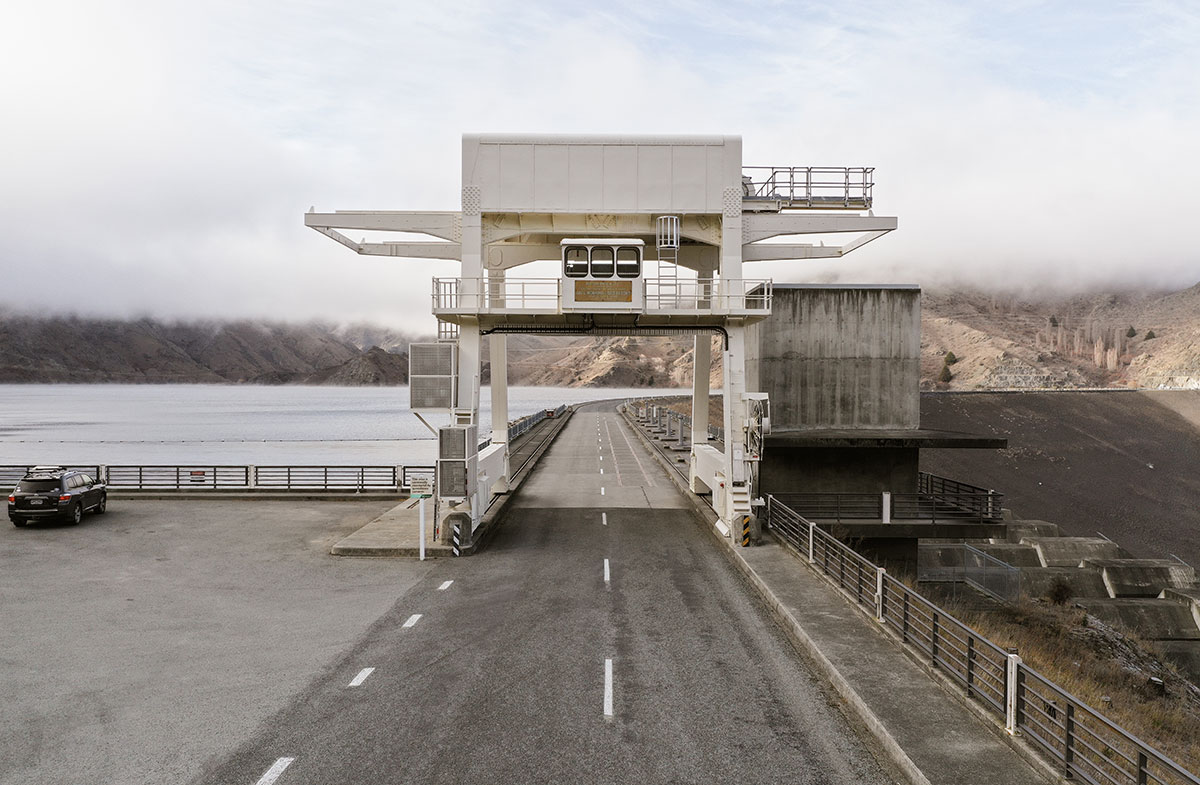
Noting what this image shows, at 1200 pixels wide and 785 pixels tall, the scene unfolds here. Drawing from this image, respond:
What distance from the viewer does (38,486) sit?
24.4m

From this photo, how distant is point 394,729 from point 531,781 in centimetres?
226

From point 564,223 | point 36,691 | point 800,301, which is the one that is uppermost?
point 564,223

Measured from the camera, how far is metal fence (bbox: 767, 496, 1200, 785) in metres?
8.09

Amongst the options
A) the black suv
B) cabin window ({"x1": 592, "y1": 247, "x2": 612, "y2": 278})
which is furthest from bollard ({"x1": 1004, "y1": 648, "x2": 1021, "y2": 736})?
the black suv

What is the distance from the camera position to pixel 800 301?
28.3m

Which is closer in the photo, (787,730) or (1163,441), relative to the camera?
(787,730)

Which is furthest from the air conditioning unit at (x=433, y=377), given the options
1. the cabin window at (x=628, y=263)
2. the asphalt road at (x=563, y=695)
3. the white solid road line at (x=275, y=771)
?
the white solid road line at (x=275, y=771)

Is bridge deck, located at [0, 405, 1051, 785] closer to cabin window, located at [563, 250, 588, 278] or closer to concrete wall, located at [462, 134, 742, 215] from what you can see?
cabin window, located at [563, 250, 588, 278]

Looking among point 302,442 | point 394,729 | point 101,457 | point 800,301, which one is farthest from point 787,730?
point 302,442

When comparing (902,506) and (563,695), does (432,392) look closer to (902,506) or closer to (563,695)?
(563,695)

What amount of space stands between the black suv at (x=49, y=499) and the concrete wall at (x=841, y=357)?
75.3 feet

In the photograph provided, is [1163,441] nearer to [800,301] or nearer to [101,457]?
[800,301]

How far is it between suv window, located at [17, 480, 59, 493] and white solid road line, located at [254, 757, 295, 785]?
20.2 meters

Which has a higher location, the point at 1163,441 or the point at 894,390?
the point at 894,390
